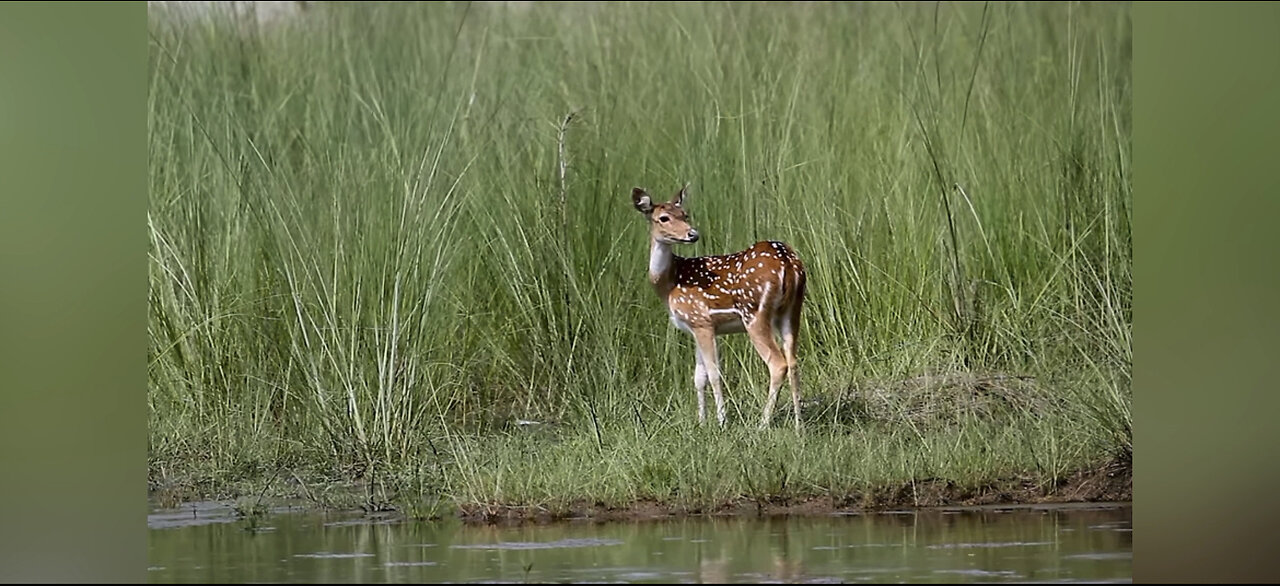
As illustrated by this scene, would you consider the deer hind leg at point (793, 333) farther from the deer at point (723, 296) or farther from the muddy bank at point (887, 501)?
the muddy bank at point (887, 501)

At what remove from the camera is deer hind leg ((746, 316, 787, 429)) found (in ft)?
24.7

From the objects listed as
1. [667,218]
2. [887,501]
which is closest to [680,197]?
[667,218]

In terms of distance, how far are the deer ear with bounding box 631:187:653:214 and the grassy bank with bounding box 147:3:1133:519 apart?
52 cm

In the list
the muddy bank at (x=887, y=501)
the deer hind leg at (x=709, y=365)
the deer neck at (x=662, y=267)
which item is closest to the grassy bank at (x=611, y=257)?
the muddy bank at (x=887, y=501)

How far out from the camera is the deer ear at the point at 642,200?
7626 mm

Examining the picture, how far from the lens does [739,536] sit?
706 cm

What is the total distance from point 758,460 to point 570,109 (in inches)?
84.1

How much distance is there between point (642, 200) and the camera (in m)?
7.63

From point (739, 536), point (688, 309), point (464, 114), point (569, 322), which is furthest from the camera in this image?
point (464, 114)

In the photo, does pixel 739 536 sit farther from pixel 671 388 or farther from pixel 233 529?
pixel 233 529

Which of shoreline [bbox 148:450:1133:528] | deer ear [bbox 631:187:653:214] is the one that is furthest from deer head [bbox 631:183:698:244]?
shoreline [bbox 148:450:1133:528]

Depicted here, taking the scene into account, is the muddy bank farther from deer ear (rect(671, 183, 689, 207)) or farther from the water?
deer ear (rect(671, 183, 689, 207))
